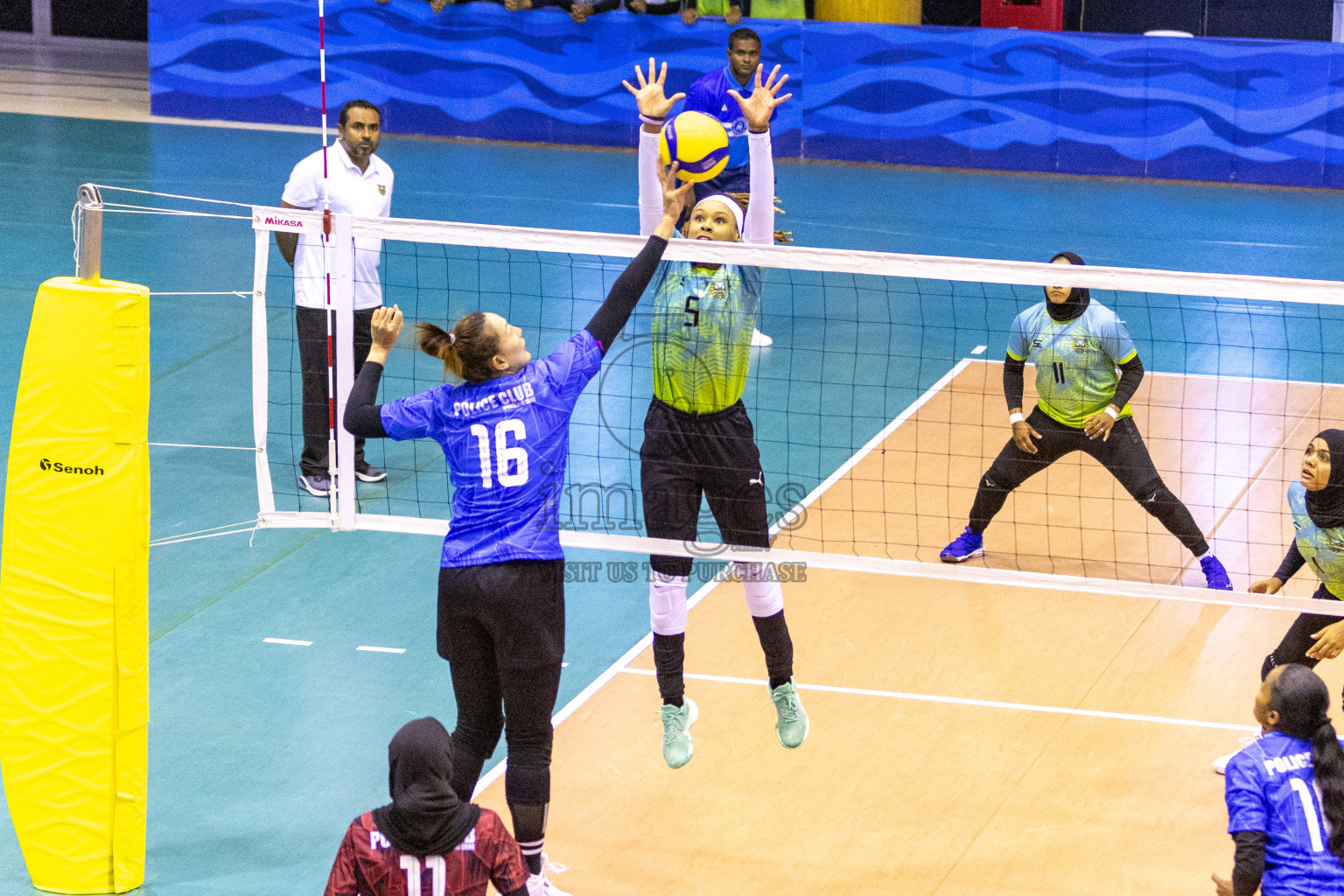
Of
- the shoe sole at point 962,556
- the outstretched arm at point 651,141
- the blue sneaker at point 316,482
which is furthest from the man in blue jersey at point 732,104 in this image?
the outstretched arm at point 651,141

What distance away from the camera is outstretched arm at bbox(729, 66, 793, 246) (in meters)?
5.34

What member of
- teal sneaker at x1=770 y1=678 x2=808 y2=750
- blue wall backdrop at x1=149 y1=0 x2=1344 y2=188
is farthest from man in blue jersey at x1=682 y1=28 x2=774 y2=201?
blue wall backdrop at x1=149 y1=0 x2=1344 y2=188

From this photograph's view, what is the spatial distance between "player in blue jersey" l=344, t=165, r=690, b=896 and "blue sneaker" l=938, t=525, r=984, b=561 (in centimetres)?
380

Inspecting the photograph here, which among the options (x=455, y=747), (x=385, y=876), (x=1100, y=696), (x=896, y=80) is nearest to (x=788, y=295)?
(x=896, y=80)

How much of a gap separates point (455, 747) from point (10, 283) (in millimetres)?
9116

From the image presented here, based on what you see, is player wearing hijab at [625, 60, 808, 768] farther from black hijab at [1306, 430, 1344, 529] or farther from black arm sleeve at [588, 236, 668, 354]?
black hijab at [1306, 430, 1344, 529]

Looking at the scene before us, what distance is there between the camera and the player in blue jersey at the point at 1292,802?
170 inches

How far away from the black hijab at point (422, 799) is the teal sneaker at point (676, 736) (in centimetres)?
216

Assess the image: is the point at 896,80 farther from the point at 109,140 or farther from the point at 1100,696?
the point at 1100,696

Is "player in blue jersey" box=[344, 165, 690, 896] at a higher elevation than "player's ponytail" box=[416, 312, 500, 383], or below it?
below

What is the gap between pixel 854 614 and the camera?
761 centimetres

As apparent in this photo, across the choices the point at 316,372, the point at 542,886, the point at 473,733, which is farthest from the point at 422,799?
the point at 316,372

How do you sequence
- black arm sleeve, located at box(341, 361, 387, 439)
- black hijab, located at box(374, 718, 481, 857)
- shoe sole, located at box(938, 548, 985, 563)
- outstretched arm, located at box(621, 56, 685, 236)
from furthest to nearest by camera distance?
1. shoe sole, located at box(938, 548, 985, 563)
2. outstretched arm, located at box(621, 56, 685, 236)
3. black arm sleeve, located at box(341, 361, 387, 439)
4. black hijab, located at box(374, 718, 481, 857)

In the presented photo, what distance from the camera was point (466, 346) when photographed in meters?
4.70
